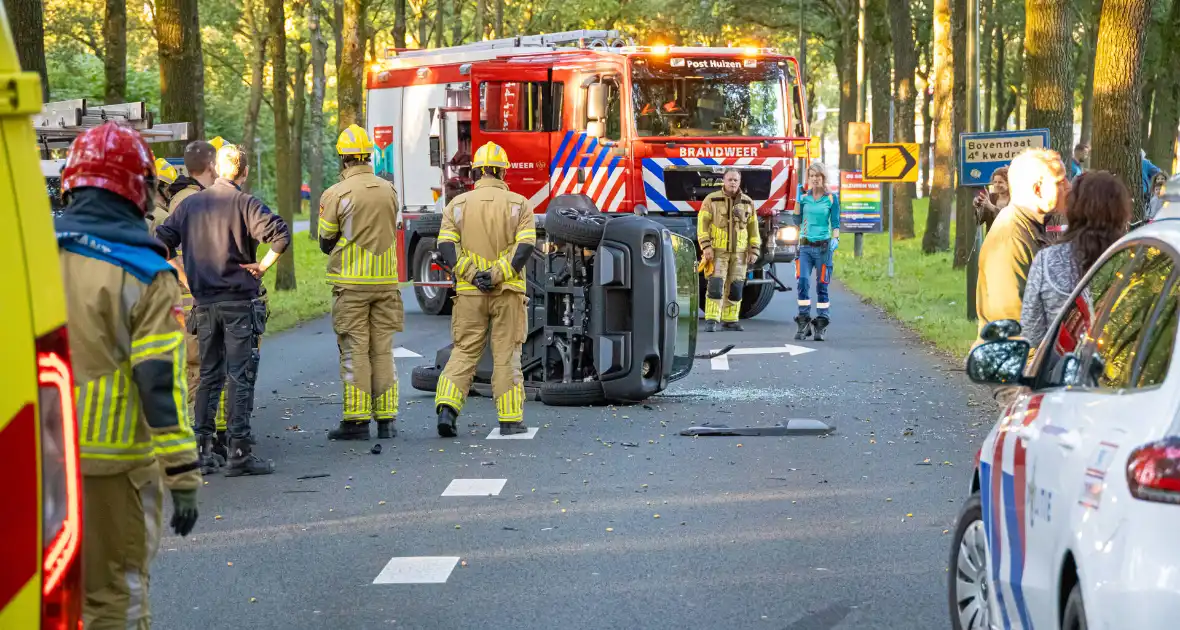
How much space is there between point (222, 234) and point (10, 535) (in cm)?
737

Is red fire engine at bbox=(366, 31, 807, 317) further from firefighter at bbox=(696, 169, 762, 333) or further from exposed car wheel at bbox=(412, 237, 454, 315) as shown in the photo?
firefighter at bbox=(696, 169, 762, 333)

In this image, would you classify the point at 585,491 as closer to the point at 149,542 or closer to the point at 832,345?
the point at 149,542

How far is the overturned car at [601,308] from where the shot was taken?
12.5 m

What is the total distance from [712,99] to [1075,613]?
17885 mm

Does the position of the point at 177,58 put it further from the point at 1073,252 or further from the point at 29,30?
the point at 1073,252

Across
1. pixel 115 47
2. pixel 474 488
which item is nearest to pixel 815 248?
pixel 115 47

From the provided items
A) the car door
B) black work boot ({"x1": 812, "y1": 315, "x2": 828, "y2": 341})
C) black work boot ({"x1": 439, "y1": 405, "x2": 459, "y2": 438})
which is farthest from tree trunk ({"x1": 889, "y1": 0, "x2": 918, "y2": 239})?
the car door

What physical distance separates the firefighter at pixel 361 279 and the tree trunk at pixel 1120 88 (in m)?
7.52

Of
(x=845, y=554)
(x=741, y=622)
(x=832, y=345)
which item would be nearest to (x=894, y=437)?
(x=845, y=554)

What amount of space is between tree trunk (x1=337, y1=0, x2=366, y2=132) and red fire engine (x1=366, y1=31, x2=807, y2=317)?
181 inches

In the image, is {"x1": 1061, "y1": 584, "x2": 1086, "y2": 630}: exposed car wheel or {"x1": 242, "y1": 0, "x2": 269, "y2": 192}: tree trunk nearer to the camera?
{"x1": 1061, "y1": 584, "x2": 1086, "y2": 630}: exposed car wheel

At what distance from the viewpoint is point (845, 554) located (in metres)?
7.44

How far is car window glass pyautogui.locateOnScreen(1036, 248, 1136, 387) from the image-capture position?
15.7 ft

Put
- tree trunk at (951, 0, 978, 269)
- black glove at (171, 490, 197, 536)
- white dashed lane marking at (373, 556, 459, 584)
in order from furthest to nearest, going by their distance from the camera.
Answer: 1. tree trunk at (951, 0, 978, 269)
2. white dashed lane marking at (373, 556, 459, 584)
3. black glove at (171, 490, 197, 536)
